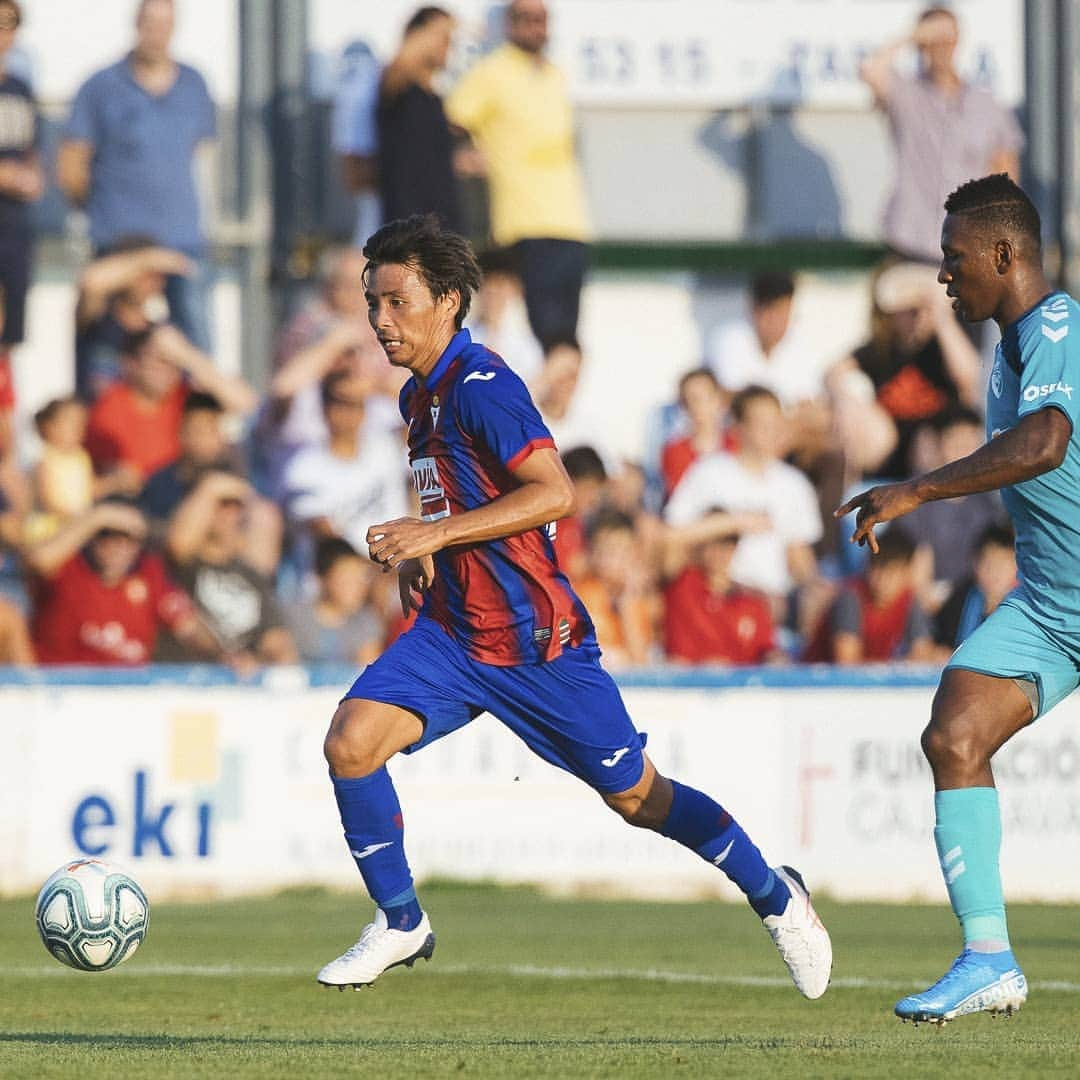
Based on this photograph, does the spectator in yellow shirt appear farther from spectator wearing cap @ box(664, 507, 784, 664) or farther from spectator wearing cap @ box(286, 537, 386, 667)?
spectator wearing cap @ box(286, 537, 386, 667)

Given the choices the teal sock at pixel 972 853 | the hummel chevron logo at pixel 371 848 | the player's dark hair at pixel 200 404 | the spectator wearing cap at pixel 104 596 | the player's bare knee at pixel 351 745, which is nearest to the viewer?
the teal sock at pixel 972 853

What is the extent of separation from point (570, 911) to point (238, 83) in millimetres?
7851

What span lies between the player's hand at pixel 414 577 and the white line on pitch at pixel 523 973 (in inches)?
97.9

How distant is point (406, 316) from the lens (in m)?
7.32

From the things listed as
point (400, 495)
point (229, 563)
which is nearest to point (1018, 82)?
point (400, 495)

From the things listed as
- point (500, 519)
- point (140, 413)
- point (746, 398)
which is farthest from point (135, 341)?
point (500, 519)

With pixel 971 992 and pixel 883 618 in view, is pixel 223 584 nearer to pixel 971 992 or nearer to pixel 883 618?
pixel 883 618

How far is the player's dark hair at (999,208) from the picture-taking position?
270 inches

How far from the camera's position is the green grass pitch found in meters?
6.58

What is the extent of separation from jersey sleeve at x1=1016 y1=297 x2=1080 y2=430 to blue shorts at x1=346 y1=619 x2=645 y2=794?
5.27 ft

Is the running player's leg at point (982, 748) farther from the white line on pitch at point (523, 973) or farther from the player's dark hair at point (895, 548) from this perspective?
the player's dark hair at point (895, 548)

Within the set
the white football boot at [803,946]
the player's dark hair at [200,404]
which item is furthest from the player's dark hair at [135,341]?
the white football boot at [803,946]

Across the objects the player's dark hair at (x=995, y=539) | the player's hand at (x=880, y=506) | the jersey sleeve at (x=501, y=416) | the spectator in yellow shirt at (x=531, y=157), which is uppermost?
the spectator in yellow shirt at (x=531, y=157)

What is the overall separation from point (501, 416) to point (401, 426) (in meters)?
8.28
